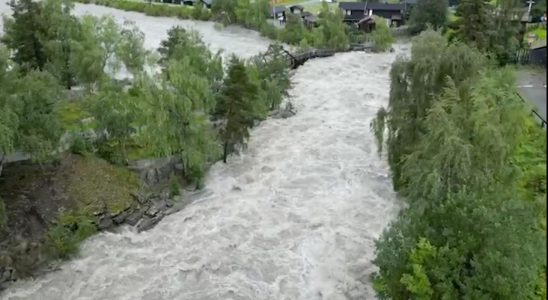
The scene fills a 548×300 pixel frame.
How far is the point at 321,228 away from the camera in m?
22.3

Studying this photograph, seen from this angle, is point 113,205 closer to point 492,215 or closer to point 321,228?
point 321,228

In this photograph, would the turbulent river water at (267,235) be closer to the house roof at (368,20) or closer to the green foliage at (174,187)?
the green foliage at (174,187)

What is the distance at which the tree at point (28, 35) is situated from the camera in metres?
31.2

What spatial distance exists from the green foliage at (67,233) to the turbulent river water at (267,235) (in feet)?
1.38

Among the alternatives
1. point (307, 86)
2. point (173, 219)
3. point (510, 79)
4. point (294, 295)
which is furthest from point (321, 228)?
point (307, 86)

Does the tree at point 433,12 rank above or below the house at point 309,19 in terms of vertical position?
above

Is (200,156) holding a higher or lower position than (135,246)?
higher

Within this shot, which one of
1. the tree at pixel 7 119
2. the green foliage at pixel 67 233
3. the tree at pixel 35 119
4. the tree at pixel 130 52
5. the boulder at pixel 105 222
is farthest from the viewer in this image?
the tree at pixel 130 52

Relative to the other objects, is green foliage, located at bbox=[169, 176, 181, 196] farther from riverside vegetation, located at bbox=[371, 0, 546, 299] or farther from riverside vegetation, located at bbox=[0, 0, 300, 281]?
riverside vegetation, located at bbox=[371, 0, 546, 299]

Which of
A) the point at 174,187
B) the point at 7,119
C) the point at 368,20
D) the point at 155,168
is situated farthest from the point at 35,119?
the point at 368,20

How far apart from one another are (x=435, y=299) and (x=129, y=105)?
1559 centimetres

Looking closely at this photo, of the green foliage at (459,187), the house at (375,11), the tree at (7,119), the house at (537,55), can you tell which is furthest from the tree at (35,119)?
the house at (375,11)

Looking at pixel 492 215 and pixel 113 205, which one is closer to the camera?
pixel 492 215

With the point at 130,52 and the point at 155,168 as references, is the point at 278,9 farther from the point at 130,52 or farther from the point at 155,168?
the point at 155,168
